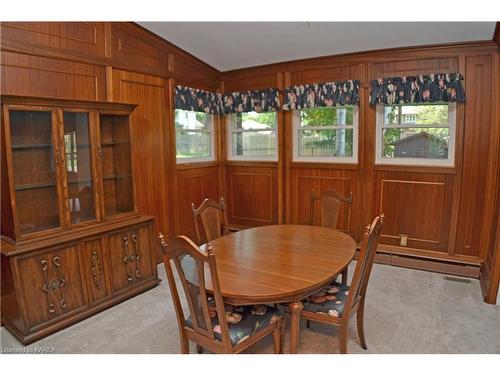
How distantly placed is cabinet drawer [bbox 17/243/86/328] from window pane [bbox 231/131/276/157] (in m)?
2.78

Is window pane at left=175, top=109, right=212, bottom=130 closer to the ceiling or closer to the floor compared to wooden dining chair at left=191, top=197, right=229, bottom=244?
closer to the ceiling

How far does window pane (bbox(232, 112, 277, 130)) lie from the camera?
4.78 metres

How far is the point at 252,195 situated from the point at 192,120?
129cm

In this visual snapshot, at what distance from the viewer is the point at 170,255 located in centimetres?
178

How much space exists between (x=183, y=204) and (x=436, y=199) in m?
2.88

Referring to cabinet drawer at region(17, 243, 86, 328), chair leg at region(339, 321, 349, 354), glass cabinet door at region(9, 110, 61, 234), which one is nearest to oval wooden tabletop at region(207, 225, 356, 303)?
chair leg at region(339, 321, 349, 354)

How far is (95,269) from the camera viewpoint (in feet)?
9.55

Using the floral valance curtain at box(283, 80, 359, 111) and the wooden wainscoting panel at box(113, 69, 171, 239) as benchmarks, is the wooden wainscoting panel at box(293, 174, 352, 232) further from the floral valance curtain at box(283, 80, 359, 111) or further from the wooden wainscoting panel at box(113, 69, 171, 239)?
the wooden wainscoting panel at box(113, 69, 171, 239)

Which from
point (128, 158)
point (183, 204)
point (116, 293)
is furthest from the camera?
point (183, 204)

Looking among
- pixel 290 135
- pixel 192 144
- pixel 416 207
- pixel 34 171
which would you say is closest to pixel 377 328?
pixel 416 207

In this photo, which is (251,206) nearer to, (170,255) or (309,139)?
(309,139)

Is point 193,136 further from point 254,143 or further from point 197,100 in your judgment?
point 254,143

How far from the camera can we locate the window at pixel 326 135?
4.23 metres

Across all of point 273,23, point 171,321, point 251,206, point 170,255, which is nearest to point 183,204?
point 251,206
